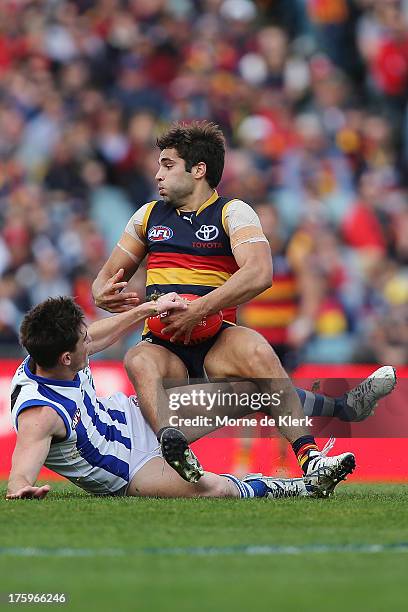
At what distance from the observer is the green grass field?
3916mm

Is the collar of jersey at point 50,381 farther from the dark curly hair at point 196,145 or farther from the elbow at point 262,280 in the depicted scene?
the dark curly hair at point 196,145

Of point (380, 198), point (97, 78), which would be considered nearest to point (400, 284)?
point (380, 198)

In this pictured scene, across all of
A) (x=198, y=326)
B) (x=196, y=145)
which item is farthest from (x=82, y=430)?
(x=196, y=145)

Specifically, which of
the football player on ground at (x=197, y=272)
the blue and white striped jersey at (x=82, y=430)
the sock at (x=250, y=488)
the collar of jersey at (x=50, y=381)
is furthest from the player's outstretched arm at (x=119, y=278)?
the sock at (x=250, y=488)

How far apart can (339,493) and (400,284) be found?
6.29 meters

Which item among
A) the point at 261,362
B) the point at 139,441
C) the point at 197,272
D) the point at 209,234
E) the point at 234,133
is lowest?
the point at 139,441

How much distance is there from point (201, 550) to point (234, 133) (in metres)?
10.4

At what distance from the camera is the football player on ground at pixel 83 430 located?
6.47m

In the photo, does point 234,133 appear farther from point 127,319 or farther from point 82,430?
point 82,430

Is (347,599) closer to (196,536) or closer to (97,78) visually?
(196,536)

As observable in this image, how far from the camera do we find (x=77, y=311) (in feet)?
22.1

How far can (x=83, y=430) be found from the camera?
6719 mm

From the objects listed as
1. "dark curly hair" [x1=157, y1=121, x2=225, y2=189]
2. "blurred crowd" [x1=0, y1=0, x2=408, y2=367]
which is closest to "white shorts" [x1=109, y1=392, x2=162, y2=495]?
"dark curly hair" [x1=157, y1=121, x2=225, y2=189]

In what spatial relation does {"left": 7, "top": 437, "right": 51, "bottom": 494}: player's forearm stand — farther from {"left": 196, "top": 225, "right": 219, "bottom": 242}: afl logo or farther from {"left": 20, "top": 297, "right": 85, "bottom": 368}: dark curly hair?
{"left": 196, "top": 225, "right": 219, "bottom": 242}: afl logo
